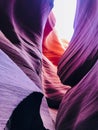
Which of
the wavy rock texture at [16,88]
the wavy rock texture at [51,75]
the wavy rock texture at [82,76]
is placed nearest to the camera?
the wavy rock texture at [16,88]

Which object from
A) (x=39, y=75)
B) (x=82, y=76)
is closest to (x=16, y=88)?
(x=39, y=75)

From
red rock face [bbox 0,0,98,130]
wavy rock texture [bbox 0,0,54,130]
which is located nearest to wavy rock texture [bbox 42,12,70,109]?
red rock face [bbox 0,0,98,130]

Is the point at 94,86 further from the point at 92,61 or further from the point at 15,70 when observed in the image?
the point at 92,61

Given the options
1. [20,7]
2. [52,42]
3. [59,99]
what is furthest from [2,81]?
[52,42]

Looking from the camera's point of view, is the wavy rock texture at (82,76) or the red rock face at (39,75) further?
the wavy rock texture at (82,76)

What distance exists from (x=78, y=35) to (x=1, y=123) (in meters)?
1.50

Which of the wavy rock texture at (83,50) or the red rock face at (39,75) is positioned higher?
the red rock face at (39,75)

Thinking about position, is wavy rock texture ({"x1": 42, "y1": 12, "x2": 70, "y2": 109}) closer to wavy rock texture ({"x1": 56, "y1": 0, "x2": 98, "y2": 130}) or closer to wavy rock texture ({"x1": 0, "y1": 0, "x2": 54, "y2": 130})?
wavy rock texture ({"x1": 56, "y1": 0, "x2": 98, "y2": 130})

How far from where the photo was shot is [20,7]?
5.39ft

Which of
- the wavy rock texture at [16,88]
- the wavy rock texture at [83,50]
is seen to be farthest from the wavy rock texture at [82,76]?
the wavy rock texture at [16,88]

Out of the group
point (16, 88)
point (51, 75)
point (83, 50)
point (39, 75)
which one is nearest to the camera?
point (16, 88)

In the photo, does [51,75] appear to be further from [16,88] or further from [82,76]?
[16,88]

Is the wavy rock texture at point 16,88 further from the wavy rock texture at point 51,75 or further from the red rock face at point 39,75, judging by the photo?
the wavy rock texture at point 51,75

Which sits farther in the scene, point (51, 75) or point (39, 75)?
point (51, 75)
